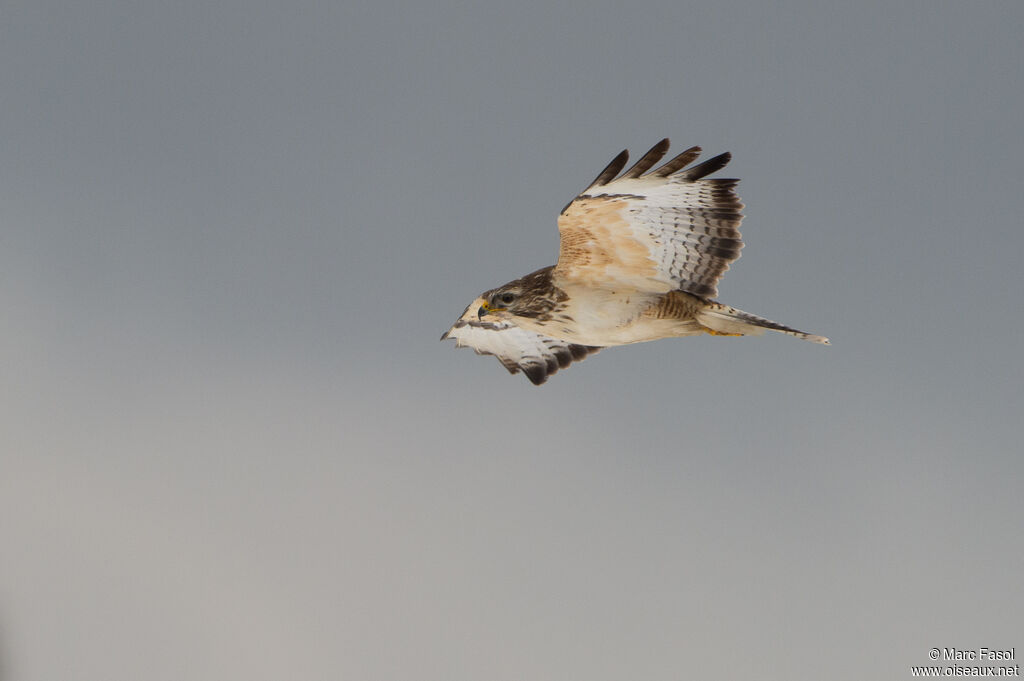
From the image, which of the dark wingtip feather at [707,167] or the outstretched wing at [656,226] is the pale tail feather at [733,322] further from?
the dark wingtip feather at [707,167]

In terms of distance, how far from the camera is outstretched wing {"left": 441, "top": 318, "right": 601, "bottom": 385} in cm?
1502

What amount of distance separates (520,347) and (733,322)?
3.77m

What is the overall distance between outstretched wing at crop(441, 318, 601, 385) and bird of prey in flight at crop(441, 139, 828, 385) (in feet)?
5.95

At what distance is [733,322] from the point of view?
40.4 ft

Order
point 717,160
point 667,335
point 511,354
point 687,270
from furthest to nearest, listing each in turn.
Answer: point 511,354, point 667,335, point 687,270, point 717,160

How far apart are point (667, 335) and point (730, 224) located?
1735mm

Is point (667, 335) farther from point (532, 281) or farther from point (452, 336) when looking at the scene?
point (452, 336)

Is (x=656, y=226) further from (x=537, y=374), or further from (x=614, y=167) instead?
(x=537, y=374)

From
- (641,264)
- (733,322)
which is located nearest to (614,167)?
(641,264)

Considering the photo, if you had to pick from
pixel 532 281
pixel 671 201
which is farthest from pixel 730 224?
pixel 532 281

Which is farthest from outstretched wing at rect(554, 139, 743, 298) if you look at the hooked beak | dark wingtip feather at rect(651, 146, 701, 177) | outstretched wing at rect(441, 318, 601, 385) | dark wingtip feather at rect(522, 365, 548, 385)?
dark wingtip feather at rect(522, 365, 548, 385)

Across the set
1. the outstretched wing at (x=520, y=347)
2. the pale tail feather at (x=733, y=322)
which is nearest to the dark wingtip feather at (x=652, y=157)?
the pale tail feather at (x=733, y=322)

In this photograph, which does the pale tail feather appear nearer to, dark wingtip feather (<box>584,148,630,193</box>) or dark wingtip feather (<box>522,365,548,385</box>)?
dark wingtip feather (<box>584,148,630,193</box>)

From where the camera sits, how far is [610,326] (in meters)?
12.8
